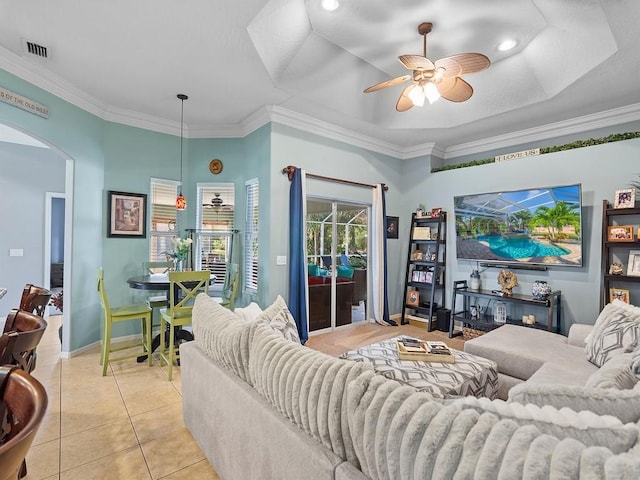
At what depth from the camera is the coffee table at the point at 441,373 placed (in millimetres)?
2055

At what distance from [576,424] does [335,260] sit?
4143 millimetres

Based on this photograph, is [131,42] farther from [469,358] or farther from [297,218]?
[469,358]

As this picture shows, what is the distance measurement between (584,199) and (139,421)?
5257 millimetres

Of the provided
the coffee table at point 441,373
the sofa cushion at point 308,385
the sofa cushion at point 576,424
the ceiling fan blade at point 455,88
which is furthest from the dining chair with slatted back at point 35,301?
the ceiling fan blade at point 455,88

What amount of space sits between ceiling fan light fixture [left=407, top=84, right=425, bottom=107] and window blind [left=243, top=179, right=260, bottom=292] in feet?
7.53

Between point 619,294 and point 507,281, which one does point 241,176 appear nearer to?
point 507,281

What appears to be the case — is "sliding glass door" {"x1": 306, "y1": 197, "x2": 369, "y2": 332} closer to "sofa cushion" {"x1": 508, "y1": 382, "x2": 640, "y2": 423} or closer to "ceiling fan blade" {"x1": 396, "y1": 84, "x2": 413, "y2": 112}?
"ceiling fan blade" {"x1": 396, "y1": 84, "x2": 413, "y2": 112}

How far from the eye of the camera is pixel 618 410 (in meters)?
1.06

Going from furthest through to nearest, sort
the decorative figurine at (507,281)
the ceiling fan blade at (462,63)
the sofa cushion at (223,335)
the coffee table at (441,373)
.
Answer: the decorative figurine at (507,281)
the ceiling fan blade at (462,63)
the coffee table at (441,373)
the sofa cushion at (223,335)

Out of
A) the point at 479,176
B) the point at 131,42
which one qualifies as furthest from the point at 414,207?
the point at 131,42

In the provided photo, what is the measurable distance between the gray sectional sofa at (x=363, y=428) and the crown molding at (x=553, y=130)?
4.60 m

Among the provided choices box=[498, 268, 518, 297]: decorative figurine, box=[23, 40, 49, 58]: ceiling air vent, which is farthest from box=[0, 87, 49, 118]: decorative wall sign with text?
box=[498, 268, 518, 297]: decorative figurine

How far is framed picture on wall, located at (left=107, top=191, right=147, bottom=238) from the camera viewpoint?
414 cm

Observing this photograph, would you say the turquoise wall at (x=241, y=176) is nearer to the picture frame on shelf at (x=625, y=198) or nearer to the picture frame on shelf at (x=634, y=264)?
the picture frame on shelf at (x=625, y=198)
